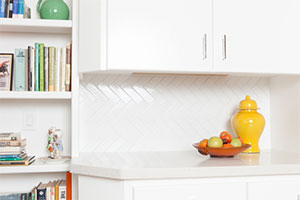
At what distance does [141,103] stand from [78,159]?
616 millimetres

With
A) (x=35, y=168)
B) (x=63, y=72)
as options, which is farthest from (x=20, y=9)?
(x=35, y=168)

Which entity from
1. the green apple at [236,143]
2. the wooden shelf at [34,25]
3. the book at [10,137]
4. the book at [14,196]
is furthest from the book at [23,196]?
the green apple at [236,143]

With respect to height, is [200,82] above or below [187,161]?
above

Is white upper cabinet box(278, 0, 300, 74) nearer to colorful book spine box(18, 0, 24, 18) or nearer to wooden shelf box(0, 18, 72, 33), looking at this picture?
wooden shelf box(0, 18, 72, 33)

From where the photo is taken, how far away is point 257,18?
2174 millimetres

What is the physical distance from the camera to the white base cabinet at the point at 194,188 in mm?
1737

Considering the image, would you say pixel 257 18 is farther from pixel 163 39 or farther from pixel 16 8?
pixel 16 8

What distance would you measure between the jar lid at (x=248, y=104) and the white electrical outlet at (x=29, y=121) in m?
1.31

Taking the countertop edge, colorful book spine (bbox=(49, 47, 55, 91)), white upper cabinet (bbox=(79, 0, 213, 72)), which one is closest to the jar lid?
white upper cabinet (bbox=(79, 0, 213, 72))

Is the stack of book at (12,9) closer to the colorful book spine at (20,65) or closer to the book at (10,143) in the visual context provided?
the colorful book spine at (20,65)

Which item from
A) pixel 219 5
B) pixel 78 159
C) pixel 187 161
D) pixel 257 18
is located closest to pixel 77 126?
pixel 78 159

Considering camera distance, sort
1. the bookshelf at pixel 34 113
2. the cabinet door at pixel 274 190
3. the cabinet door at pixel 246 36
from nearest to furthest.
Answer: the cabinet door at pixel 274 190
the cabinet door at pixel 246 36
the bookshelf at pixel 34 113

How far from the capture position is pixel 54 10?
7.37 ft

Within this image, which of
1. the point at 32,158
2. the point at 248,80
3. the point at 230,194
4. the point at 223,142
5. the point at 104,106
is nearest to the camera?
the point at 230,194
